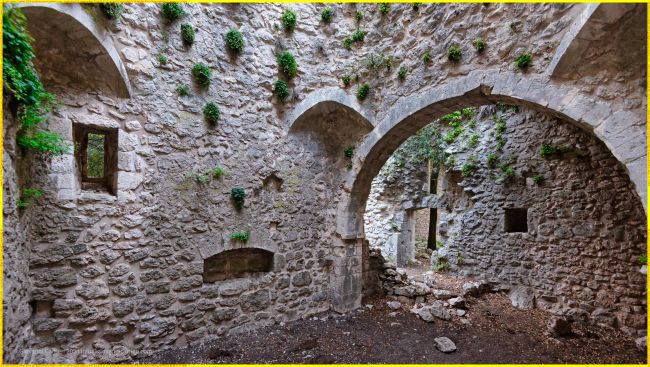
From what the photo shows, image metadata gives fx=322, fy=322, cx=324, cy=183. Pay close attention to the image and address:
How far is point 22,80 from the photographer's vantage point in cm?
260

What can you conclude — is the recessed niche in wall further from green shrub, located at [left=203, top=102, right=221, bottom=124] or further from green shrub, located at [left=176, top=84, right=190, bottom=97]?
green shrub, located at [left=176, top=84, right=190, bottom=97]

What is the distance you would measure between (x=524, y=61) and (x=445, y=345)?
3728 mm

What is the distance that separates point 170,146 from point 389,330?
4.19 metres

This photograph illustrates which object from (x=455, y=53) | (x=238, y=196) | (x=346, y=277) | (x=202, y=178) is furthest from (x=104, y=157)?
(x=455, y=53)

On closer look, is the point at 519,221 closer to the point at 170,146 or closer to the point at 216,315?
the point at 216,315

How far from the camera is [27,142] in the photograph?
295 cm

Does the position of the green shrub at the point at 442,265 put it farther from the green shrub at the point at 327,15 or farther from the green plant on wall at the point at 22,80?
the green plant on wall at the point at 22,80

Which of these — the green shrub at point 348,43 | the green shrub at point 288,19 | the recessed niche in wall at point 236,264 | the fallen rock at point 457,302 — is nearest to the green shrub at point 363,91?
the green shrub at point 348,43

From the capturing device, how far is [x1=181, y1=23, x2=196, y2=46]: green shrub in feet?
13.7

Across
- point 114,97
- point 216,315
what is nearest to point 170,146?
point 114,97

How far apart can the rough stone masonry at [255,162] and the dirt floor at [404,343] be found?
0.30 meters

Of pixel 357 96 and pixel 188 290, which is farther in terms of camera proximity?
pixel 357 96

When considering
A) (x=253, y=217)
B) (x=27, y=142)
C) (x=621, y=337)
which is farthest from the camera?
(x=621, y=337)

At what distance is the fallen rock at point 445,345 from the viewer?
433cm
